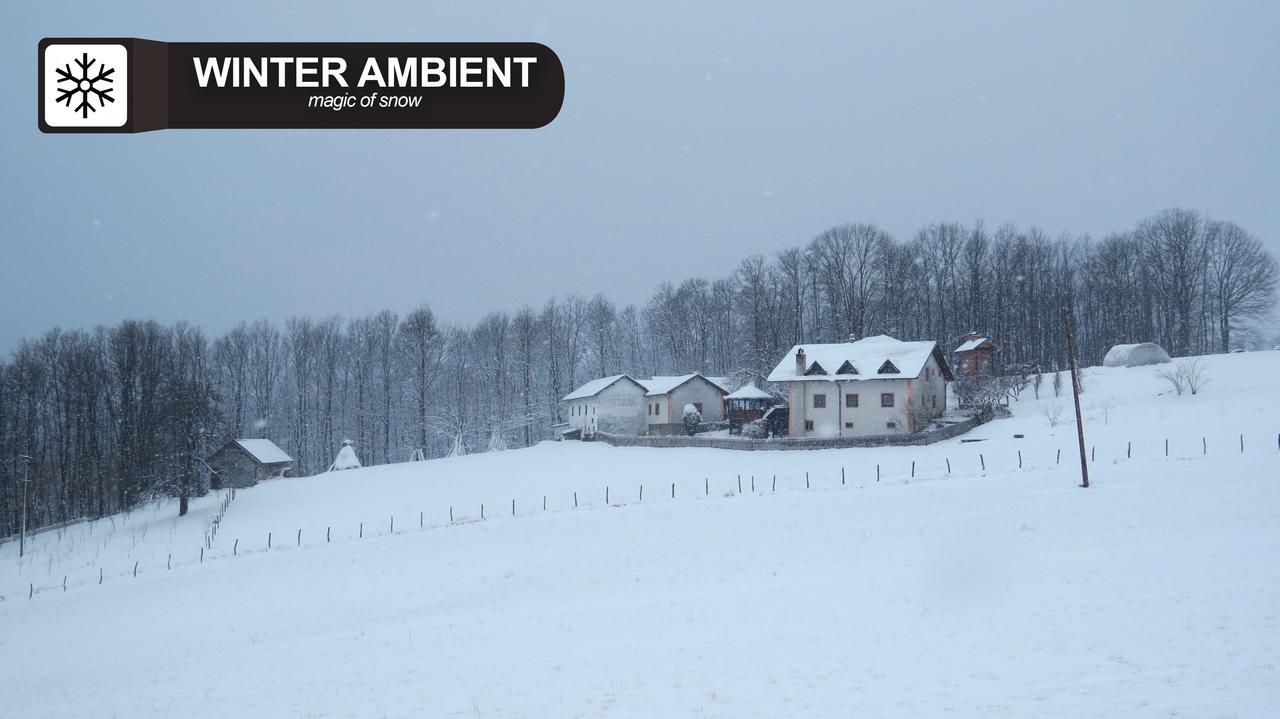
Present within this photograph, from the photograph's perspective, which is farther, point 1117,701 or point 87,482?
point 87,482

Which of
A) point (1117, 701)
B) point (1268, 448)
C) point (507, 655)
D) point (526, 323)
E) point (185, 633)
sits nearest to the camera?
point (1117, 701)

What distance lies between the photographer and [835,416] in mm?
48219

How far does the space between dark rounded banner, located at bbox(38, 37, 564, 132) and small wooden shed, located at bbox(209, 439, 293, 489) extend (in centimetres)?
4967

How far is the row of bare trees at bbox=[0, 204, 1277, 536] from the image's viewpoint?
67.4 m

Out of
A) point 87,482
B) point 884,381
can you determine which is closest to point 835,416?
point 884,381

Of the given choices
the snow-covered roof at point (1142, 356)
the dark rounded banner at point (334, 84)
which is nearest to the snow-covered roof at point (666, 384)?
the snow-covered roof at point (1142, 356)

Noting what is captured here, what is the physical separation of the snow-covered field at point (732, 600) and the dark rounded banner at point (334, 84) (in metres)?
9.23

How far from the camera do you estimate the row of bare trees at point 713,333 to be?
67.4m

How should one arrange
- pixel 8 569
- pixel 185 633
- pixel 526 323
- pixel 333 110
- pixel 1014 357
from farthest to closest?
pixel 526 323
pixel 1014 357
pixel 8 569
pixel 185 633
pixel 333 110

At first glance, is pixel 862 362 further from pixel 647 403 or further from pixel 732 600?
pixel 732 600

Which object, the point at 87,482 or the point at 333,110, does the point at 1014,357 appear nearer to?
the point at 333,110

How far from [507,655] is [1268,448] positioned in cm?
3178

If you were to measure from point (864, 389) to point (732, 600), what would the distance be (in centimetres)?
3293

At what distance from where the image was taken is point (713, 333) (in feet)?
275
